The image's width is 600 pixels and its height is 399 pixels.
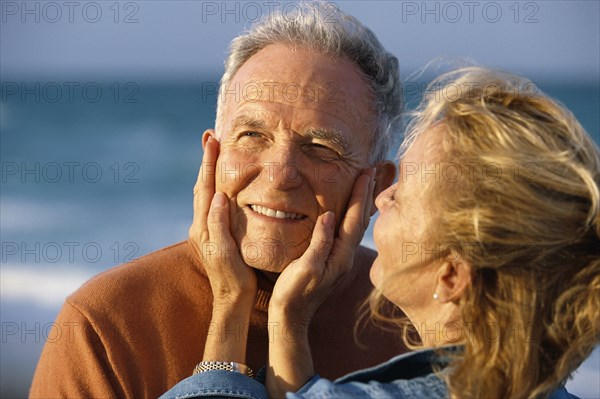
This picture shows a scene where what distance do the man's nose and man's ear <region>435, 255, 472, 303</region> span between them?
851 millimetres

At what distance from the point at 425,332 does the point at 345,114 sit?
3.53 feet

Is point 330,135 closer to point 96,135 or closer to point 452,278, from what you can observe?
point 452,278

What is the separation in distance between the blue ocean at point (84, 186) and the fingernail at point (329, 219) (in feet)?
13.1

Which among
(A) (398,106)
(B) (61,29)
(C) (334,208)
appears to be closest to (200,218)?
(C) (334,208)

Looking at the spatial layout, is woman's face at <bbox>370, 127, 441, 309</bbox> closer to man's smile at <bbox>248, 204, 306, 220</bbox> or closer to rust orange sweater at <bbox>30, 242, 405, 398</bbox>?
man's smile at <bbox>248, 204, 306, 220</bbox>

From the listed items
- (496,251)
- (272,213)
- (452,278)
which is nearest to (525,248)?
(496,251)

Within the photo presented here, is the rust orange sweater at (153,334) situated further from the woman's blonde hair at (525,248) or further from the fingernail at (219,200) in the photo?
the woman's blonde hair at (525,248)

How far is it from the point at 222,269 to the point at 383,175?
0.84 meters

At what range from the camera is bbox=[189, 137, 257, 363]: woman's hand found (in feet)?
10.4

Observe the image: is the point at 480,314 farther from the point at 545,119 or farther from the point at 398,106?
the point at 398,106

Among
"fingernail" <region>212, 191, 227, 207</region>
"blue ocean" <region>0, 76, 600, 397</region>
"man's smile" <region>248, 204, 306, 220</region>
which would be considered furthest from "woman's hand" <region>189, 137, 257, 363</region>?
"blue ocean" <region>0, 76, 600, 397</region>

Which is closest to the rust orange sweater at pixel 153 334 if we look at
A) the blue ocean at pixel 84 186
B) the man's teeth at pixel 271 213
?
the man's teeth at pixel 271 213

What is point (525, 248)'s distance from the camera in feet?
7.75

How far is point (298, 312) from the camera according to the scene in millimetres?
3150
